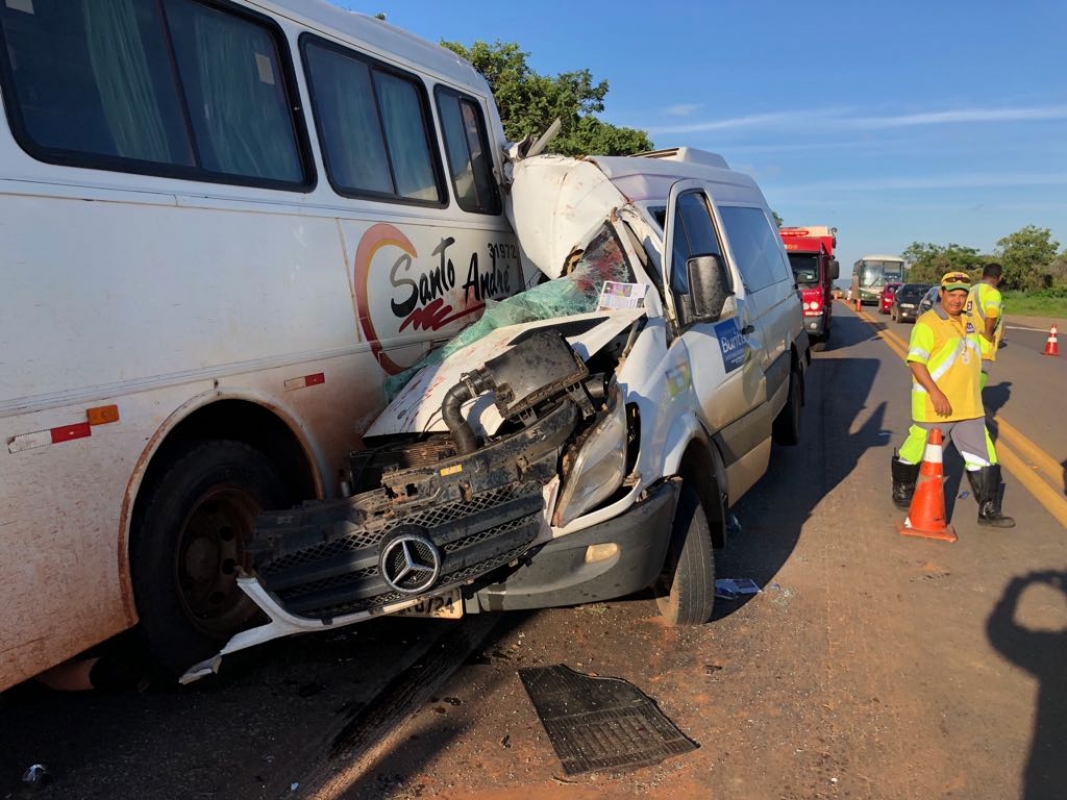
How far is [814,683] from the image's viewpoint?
3811mm

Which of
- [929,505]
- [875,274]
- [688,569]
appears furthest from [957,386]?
[875,274]

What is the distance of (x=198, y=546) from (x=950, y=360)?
5154 millimetres

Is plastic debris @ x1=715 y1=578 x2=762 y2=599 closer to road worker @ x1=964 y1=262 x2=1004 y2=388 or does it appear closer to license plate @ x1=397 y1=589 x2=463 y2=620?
license plate @ x1=397 y1=589 x2=463 y2=620

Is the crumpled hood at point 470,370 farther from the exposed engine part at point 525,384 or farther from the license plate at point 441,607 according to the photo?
the license plate at point 441,607

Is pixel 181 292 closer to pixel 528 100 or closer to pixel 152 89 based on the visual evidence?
pixel 152 89

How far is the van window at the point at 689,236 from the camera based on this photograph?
15.4 feet

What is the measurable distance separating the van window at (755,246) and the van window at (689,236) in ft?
1.02

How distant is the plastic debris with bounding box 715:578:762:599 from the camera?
476 centimetres

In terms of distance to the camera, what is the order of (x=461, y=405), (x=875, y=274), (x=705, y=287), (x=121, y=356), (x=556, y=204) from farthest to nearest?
(x=875, y=274) < (x=556, y=204) < (x=705, y=287) < (x=461, y=405) < (x=121, y=356)

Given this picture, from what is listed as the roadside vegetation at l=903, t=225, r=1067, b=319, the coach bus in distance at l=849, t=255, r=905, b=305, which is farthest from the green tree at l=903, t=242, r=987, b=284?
the coach bus in distance at l=849, t=255, r=905, b=305

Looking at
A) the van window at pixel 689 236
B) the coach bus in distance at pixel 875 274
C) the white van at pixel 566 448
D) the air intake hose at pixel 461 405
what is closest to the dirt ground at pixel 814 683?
the white van at pixel 566 448

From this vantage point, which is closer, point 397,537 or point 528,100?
point 397,537

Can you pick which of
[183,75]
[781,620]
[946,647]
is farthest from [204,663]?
[946,647]

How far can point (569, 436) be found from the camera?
346 cm
